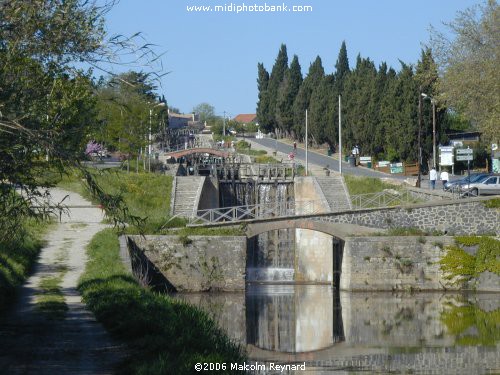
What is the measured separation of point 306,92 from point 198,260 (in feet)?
190

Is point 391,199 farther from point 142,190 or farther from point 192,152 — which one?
point 192,152

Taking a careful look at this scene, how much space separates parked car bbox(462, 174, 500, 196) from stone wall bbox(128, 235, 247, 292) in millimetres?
13690

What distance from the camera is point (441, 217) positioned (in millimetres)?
38812

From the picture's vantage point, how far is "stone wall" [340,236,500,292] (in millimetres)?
36594

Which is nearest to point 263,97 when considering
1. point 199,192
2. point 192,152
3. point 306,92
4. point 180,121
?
point 306,92

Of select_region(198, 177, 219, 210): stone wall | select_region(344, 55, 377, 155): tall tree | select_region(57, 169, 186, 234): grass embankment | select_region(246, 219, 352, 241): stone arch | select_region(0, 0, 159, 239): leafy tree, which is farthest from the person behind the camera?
select_region(344, 55, 377, 155): tall tree

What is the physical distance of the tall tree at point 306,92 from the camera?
91.1m

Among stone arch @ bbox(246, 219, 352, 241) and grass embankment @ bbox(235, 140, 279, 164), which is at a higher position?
grass embankment @ bbox(235, 140, 279, 164)

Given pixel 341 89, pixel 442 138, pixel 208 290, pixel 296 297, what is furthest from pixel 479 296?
pixel 341 89

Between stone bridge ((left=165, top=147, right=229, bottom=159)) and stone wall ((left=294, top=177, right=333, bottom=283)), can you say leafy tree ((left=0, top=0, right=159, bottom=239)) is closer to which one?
stone wall ((left=294, top=177, right=333, bottom=283))

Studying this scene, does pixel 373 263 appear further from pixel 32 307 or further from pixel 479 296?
pixel 32 307

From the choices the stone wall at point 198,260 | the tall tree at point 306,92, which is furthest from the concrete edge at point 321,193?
the tall tree at point 306,92

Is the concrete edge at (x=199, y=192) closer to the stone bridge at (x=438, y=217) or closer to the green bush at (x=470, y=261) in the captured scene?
the stone bridge at (x=438, y=217)

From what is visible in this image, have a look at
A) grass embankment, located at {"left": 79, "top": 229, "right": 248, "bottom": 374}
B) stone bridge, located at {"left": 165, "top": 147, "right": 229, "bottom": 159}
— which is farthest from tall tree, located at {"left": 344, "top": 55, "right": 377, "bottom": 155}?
grass embankment, located at {"left": 79, "top": 229, "right": 248, "bottom": 374}
